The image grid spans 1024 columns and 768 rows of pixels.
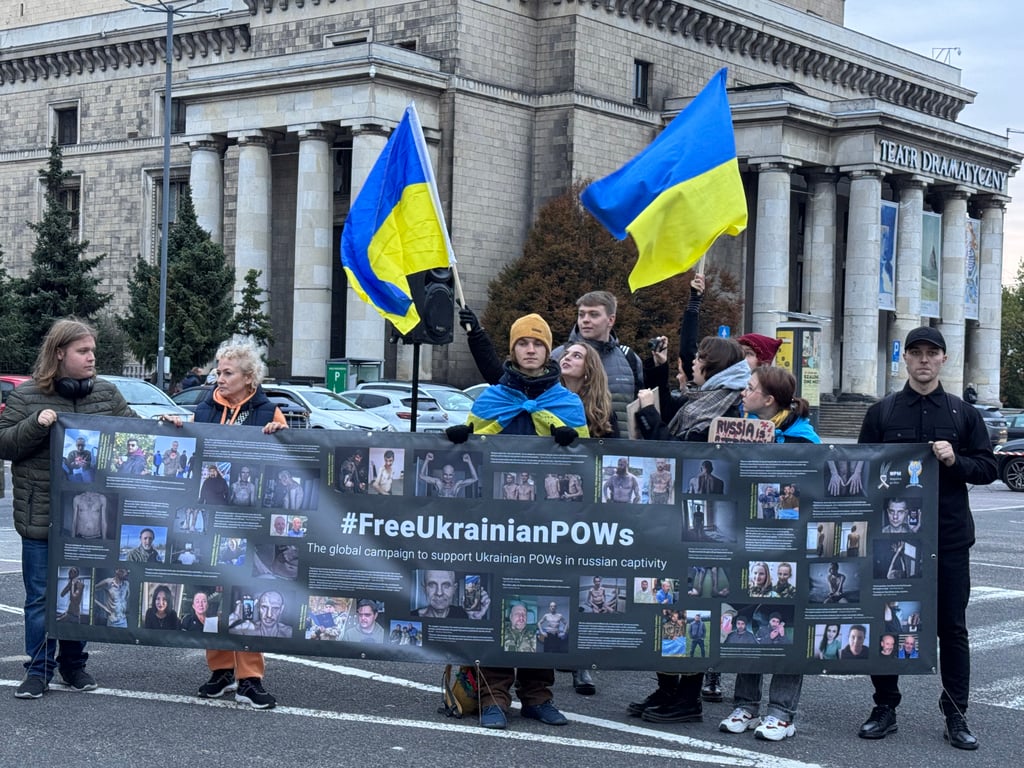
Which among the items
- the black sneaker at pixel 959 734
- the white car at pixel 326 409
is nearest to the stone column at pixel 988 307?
the white car at pixel 326 409

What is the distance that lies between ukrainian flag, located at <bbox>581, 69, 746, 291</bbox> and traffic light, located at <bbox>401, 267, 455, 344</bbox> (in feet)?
3.60

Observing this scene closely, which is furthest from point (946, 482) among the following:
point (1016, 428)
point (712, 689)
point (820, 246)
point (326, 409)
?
point (820, 246)

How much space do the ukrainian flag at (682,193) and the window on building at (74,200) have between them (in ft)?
199

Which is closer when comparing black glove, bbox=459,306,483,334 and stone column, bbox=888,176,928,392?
black glove, bbox=459,306,483,334

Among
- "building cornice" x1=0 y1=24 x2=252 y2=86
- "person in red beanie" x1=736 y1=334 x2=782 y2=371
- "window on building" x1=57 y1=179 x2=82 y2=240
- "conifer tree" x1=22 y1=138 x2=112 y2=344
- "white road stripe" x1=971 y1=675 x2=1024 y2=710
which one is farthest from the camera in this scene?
"window on building" x1=57 y1=179 x2=82 y2=240

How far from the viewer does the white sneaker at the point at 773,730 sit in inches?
296

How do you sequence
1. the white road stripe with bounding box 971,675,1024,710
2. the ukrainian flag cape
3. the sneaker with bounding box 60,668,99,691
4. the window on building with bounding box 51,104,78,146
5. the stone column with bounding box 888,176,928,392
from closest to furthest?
the ukrainian flag cape < the sneaker with bounding box 60,668,99,691 < the white road stripe with bounding box 971,675,1024,710 < the stone column with bounding box 888,176,928,392 < the window on building with bounding box 51,104,78,146

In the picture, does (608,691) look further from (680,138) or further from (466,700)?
(680,138)

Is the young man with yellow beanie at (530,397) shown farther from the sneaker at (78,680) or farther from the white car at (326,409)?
the white car at (326,409)

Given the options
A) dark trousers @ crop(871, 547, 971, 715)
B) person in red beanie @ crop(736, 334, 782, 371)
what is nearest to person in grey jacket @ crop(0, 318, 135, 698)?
person in red beanie @ crop(736, 334, 782, 371)

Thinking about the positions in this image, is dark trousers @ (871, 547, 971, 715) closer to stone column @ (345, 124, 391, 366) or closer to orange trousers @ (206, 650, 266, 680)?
orange trousers @ (206, 650, 266, 680)

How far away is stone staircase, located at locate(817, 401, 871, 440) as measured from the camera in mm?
56281

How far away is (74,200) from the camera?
68812 mm

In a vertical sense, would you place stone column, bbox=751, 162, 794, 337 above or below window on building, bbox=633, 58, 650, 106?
below
